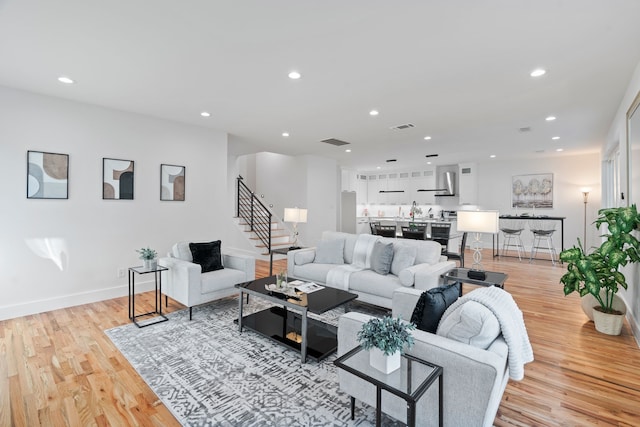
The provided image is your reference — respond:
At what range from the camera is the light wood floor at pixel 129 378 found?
1947mm

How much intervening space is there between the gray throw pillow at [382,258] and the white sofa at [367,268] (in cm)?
6

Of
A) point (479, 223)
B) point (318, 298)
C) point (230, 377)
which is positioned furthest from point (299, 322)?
point (479, 223)

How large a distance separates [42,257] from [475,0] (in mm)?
5214

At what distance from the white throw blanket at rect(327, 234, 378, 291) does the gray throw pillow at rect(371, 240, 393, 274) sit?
17 centimetres

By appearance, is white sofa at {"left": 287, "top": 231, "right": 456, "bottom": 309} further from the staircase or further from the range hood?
the range hood

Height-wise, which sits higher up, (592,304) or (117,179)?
(117,179)

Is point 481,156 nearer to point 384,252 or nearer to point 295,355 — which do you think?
point 384,252

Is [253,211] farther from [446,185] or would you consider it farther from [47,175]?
[446,185]

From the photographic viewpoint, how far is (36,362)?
8.47 ft

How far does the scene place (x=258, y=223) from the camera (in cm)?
828

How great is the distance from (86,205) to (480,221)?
498 cm

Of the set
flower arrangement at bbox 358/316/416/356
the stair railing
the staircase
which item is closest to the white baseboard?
the staircase

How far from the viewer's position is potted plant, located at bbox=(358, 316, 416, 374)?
1.45 meters

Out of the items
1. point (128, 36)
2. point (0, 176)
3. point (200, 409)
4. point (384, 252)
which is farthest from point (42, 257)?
point (384, 252)
